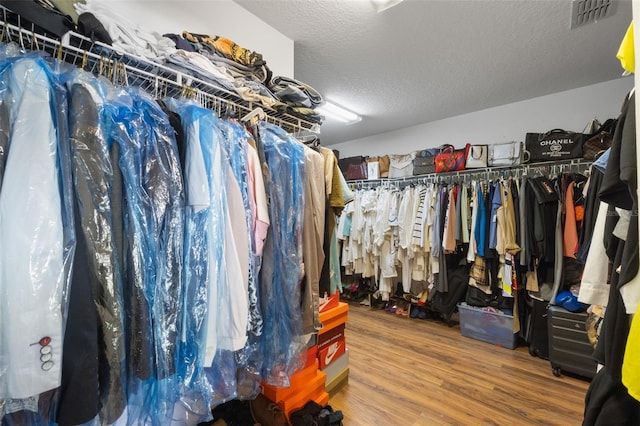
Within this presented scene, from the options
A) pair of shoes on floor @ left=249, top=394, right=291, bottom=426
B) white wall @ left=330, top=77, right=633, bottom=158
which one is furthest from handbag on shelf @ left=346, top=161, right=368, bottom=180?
pair of shoes on floor @ left=249, top=394, right=291, bottom=426

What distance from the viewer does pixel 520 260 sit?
2553 millimetres

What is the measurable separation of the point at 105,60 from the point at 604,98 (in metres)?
4.17

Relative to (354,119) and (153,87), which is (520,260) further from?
(153,87)

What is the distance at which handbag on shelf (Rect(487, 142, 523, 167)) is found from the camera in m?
2.86

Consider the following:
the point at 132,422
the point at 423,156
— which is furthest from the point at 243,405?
the point at 423,156

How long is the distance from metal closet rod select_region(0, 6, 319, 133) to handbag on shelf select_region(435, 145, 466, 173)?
259 centimetres

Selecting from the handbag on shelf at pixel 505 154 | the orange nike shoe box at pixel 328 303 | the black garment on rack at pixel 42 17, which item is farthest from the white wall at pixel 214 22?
the handbag on shelf at pixel 505 154

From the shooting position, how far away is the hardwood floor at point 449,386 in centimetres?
170

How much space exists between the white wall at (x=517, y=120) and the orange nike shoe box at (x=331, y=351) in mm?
3165

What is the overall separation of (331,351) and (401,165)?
2.74m

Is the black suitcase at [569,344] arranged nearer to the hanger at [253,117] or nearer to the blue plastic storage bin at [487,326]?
the blue plastic storage bin at [487,326]

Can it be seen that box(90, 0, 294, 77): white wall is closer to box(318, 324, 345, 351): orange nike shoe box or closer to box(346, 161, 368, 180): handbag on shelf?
box(318, 324, 345, 351): orange nike shoe box

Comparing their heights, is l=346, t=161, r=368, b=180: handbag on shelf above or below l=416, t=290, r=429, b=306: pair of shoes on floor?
above

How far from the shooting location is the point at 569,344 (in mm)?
2150
